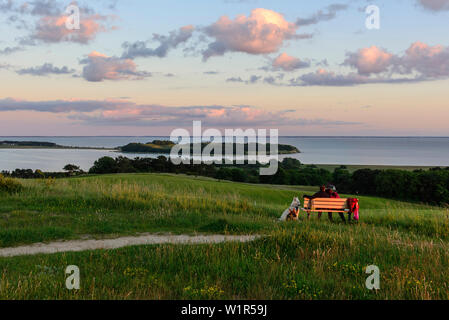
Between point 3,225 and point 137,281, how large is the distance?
839cm

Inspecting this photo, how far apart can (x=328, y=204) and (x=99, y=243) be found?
9.66m

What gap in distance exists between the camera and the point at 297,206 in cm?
1443

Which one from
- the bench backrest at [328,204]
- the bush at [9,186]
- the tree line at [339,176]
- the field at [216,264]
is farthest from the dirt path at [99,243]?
the tree line at [339,176]

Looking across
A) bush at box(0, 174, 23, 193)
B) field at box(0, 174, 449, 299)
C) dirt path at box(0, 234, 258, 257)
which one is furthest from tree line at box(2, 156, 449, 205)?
dirt path at box(0, 234, 258, 257)

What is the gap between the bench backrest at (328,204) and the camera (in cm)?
1555

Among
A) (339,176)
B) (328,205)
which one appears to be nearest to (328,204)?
(328,205)

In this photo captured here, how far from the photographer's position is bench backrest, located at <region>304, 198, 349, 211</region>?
51.0ft

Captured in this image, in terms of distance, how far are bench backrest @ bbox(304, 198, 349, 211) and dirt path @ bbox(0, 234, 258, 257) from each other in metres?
5.94

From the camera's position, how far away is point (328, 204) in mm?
15695

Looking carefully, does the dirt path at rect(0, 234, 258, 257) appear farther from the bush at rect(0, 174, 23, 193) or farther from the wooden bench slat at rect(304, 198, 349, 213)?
the bush at rect(0, 174, 23, 193)

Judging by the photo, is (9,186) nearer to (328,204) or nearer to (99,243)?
(99,243)

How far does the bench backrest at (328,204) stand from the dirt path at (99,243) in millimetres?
5944
